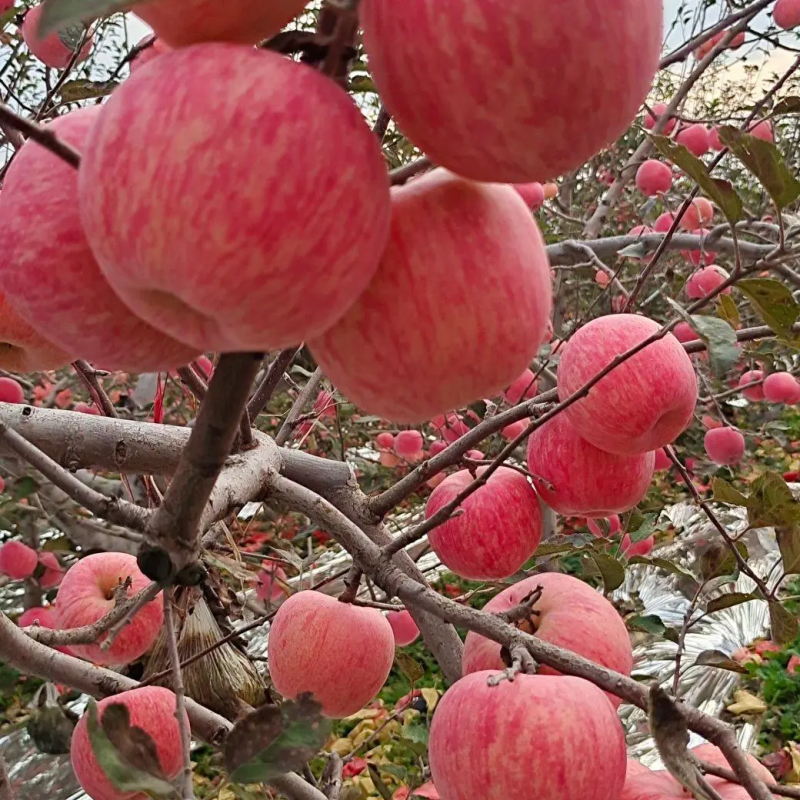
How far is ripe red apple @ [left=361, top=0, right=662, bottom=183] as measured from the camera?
1.19 feet

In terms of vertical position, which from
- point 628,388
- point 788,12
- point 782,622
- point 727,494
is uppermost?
point 788,12

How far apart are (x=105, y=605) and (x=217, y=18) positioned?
3.66ft

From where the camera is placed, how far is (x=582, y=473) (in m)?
1.09

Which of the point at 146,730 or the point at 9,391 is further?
the point at 9,391

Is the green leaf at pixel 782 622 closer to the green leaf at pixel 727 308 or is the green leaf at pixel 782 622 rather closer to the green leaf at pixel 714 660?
the green leaf at pixel 714 660

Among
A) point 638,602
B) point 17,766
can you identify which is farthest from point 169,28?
point 17,766

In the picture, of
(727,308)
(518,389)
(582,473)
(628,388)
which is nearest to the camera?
(727,308)

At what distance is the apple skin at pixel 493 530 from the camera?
1.14m

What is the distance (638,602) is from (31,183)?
2162mm

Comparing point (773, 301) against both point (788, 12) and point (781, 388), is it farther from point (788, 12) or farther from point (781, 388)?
point (788, 12)

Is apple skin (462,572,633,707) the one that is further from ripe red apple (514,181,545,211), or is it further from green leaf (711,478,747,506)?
ripe red apple (514,181,545,211)

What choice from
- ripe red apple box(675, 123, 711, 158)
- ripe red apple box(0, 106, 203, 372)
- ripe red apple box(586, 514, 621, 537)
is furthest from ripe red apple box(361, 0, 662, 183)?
ripe red apple box(675, 123, 711, 158)

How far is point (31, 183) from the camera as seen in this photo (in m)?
0.45

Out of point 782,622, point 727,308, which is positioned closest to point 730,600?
point 782,622
